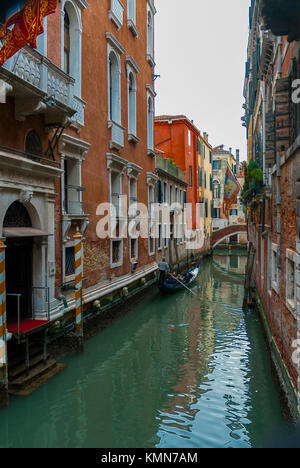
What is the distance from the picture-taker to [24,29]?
16.3ft

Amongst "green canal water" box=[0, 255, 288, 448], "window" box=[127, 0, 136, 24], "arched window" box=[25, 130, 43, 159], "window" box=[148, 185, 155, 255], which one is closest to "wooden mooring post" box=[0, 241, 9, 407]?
"green canal water" box=[0, 255, 288, 448]

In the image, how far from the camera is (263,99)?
1019cm

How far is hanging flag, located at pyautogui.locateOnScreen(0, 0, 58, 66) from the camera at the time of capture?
16.3 feet

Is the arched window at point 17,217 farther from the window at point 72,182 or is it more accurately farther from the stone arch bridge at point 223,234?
the stone arch bridge at point 223,234

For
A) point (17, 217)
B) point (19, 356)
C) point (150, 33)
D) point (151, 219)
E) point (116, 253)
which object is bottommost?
point (19, 356)

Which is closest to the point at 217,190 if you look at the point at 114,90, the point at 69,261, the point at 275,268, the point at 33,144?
the point at 114,90

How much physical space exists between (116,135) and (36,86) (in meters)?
4.95

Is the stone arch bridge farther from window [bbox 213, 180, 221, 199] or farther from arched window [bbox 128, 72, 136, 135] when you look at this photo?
arched window [bbox 128, 72, 136, 135]

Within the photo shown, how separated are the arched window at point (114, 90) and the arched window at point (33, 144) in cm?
465

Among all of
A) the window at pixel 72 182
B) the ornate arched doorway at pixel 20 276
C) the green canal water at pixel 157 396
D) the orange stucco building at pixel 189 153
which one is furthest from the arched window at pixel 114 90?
the orange stucco building at pixel 189 153

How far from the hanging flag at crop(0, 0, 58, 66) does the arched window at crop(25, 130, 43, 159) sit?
71.4 inches

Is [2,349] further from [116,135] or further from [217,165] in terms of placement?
[217,165]
